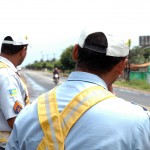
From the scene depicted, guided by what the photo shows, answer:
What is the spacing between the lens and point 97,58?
2.11 m

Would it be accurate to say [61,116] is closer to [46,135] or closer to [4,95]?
[46,135]

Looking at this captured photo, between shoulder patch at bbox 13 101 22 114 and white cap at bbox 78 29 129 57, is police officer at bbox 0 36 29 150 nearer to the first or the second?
shoulder patch at bbox 13 101 22 114

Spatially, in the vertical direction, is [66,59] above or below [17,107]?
below

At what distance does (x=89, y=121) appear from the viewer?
1963 mm

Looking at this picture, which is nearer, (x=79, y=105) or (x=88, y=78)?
(x=79, y=105)

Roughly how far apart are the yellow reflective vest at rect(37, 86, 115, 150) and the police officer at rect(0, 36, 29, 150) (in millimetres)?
1312

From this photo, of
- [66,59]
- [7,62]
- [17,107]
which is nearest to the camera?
[17,107]

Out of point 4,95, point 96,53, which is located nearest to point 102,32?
point 96,53

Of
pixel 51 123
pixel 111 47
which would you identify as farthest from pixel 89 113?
pixel 111 47

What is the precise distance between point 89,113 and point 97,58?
0.27 metres

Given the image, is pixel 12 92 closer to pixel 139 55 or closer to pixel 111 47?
pixel 111 47

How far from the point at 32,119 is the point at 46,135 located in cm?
12

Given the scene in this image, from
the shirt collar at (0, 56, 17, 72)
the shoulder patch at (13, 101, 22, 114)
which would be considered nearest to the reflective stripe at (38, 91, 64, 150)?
the shoulder patch at (13, 101, 22, 114)

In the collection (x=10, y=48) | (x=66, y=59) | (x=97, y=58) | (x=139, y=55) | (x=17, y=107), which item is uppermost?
(x=97, y=58)
